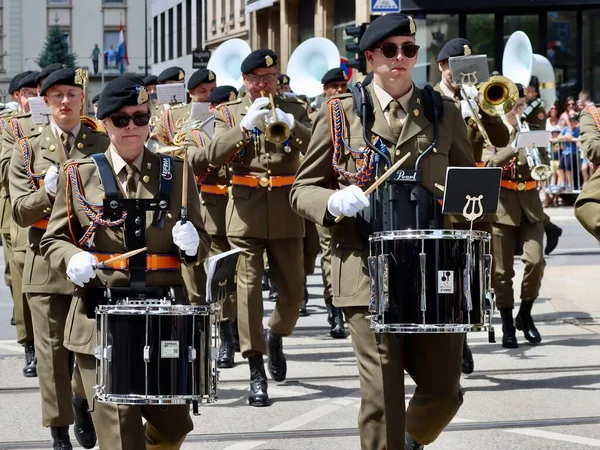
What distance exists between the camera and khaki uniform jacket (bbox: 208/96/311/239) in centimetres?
896

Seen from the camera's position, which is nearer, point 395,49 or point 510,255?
point 395,49

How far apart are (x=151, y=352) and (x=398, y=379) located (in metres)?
1.19

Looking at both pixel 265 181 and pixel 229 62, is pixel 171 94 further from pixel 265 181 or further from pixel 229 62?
pixel 265 181

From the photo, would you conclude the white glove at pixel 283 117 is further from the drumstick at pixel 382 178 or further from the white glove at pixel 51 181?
the drumstick at pixel 382 178

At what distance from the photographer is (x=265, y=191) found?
923 cm

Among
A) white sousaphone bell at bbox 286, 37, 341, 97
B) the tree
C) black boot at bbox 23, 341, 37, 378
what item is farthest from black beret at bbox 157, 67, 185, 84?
the tree

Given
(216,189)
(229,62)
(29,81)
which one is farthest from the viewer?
(229,62)

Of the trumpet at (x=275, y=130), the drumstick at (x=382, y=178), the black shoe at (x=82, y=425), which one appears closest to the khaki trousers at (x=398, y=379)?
the drumstick at (x=382, y=178)

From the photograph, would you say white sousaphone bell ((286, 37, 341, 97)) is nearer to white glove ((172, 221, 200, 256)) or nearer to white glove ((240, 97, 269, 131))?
white glove ((240, 97, 269, 131))

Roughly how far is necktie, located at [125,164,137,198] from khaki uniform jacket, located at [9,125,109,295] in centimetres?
158

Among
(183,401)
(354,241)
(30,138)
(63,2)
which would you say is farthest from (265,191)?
(63,2)

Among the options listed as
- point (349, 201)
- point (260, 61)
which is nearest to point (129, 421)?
point (349, 201)

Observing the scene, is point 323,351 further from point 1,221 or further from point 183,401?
point 183,401

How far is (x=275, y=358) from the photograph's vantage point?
933 cm
